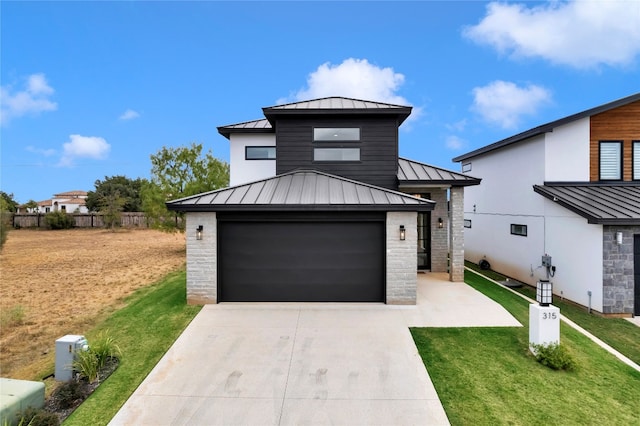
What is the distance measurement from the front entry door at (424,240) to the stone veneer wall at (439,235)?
0.46 feet

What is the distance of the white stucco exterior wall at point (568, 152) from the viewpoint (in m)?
10.5

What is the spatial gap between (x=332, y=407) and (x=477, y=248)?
13325 millimetres

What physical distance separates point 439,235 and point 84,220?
A: 141 ft

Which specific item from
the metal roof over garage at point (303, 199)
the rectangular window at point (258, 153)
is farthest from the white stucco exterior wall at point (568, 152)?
the rectangular window at point (258, 153)

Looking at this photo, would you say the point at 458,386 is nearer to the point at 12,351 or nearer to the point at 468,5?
the point at 12,351

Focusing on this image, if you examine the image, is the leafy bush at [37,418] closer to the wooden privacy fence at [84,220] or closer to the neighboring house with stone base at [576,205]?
the neighboring house with stone base at [576,205]

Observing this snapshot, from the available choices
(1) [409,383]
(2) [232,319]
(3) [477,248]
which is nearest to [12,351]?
(2) [232,319]

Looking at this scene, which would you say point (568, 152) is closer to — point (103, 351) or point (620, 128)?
point (620, 128)

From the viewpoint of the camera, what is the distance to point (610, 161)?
421 inches

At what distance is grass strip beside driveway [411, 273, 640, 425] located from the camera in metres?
4.23

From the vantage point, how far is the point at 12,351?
692cm

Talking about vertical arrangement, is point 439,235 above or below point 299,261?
above

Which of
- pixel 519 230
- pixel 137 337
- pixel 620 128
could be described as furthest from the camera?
pixel 519 230

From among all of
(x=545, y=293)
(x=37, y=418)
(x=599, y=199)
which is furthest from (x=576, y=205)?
(x=37, y=418)
